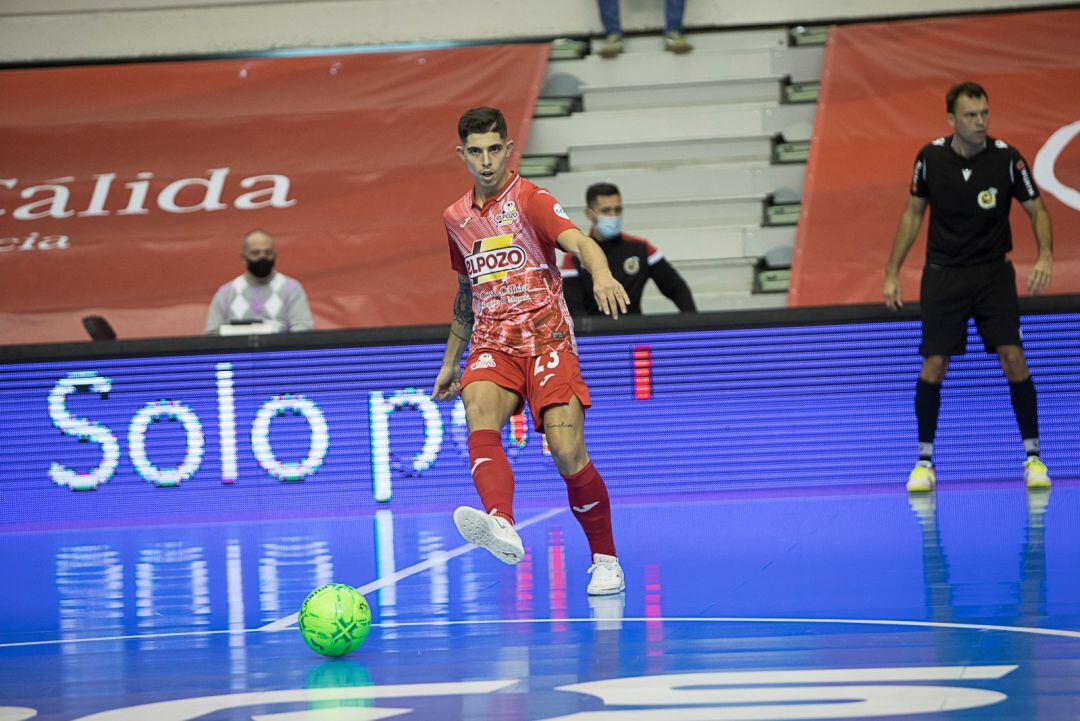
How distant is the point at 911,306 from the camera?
9117 mm

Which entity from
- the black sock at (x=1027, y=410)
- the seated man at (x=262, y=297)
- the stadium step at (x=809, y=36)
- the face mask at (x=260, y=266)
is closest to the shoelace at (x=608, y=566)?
the black sock at (x=1027, y=410)

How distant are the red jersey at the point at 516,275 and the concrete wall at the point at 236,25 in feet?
30.9

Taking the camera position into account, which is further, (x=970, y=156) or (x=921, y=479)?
(x=921, y=479)

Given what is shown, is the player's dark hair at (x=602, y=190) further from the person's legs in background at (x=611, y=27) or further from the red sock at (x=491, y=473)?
the person's legs in background at (x=611, y=27)

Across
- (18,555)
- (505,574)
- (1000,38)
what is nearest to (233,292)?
(18,555)

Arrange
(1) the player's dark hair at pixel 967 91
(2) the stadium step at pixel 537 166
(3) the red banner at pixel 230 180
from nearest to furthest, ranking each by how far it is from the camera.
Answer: (1) the player's dark hair at pixel 967 91
(3) the red banner at pixel 230 180
(2) the stadium step at pixel 537 166

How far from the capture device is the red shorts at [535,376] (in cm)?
543

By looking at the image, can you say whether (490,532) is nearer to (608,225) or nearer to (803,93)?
(608,225)

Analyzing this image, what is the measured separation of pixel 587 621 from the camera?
16.1 feet

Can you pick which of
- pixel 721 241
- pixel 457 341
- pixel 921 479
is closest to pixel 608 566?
pixel 457 341

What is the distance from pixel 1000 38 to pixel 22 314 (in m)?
8.69

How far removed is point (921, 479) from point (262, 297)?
4.51 metres

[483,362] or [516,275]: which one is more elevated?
[516,275]

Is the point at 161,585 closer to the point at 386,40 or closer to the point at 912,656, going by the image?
the point at 912,656
